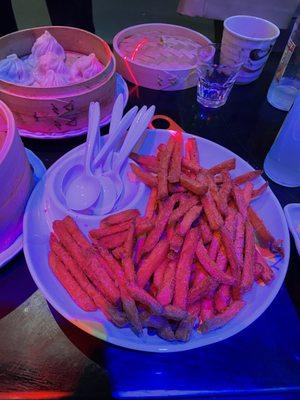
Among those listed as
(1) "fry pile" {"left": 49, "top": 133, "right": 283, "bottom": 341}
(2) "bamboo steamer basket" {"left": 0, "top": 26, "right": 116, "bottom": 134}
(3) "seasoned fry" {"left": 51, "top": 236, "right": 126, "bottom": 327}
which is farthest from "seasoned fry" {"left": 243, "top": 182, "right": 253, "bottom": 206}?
(2) "bamboo steamer basket" {"left": 0, "top": 26, "right": 116, "bottom": 134}

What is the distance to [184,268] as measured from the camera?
662mm

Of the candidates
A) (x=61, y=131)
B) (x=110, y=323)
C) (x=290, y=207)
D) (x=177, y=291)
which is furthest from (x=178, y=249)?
(x=61, y=131)

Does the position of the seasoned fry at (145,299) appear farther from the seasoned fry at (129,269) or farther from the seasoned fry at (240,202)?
the seasoned fry at (240,202)

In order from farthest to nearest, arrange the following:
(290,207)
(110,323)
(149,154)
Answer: (149,154) → (290,207) → (110,323)

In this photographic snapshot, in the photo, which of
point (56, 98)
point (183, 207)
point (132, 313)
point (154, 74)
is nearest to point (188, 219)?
point (183, 207)

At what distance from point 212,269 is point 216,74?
0.84 m

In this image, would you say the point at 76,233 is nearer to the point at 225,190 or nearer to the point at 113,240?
the point at 113,240

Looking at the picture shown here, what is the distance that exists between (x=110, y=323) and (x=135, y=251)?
0.17 metres

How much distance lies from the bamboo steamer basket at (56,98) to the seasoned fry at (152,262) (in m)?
0.51

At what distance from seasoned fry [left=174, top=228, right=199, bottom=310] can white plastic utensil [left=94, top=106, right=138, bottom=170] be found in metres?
0.33

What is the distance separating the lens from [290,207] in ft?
2.79

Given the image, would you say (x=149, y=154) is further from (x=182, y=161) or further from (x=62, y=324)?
(x=62, y=324)

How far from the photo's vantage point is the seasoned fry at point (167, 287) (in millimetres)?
619

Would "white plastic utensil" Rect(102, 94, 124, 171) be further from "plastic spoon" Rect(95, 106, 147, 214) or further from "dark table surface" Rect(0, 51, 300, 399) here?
"dark table surface" Rect(0, 51, 300, 399)
